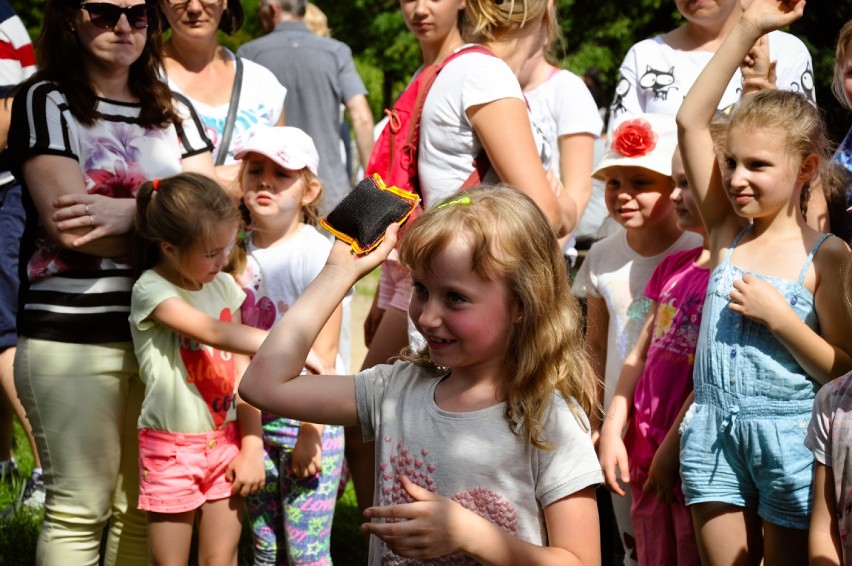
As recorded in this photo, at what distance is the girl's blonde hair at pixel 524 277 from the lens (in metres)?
2.35

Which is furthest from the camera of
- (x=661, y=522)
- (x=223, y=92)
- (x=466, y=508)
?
(x=223, y=92)

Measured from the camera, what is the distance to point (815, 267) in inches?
119

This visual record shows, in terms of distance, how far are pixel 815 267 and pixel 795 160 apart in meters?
0.32

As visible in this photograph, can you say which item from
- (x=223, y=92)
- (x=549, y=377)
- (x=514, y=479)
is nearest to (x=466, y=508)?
(x=514, y=479)

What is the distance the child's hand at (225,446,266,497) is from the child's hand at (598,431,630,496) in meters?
1.17

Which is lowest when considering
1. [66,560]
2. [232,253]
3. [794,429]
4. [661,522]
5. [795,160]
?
[66,560]

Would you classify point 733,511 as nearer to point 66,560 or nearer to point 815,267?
point 815,267

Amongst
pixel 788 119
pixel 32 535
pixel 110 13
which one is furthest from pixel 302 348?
pixel 32 535

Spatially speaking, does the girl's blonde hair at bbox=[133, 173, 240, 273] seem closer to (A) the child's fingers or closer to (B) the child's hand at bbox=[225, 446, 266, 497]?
(B) the child's hand at bbox=[225, 446, 266, 497]

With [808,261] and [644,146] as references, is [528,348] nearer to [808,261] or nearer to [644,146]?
[808,261]

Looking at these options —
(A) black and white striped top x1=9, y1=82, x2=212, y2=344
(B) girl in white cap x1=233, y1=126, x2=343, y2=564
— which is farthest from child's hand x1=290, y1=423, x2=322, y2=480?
(A) black and white striped top x1=9, y1=82, x2=212, y2=344

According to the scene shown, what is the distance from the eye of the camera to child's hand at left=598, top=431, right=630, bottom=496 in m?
3.43

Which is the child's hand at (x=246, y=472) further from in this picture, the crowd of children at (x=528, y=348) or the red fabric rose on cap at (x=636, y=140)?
the red fabric rose on cap at (x=636, y=140)

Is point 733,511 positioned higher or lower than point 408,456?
lower
